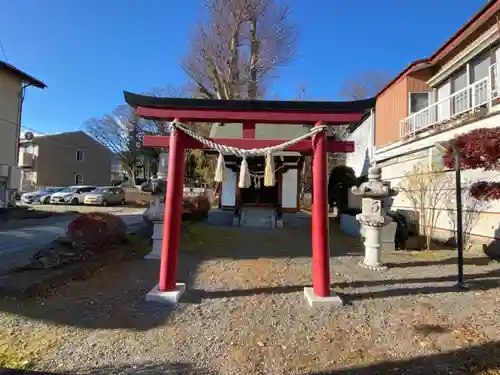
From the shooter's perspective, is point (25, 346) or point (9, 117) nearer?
point (25, 346)

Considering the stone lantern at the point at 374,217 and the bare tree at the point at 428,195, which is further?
the bare tree at the point at 428,195

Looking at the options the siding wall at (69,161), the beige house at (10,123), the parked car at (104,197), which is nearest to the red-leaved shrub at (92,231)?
the beige house at (10,123)

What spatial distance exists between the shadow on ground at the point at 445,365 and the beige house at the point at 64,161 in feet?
110

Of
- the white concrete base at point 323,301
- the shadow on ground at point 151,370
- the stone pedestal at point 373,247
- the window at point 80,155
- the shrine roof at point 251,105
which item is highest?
the window at point 80,155

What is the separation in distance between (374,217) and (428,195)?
13.4 ft

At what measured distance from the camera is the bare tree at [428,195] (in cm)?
907

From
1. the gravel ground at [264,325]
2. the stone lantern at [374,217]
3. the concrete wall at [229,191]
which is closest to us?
the gravel ground at [264,325]

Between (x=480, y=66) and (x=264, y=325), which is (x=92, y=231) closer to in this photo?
(x=264, y=325)

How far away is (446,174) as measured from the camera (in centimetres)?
906

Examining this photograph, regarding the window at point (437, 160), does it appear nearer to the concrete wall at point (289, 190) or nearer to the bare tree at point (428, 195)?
the bare tree at point (428, 195)

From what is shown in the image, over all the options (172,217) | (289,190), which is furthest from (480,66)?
(172,217)

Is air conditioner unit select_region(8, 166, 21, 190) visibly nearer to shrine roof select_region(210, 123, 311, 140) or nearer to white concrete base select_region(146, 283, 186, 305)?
shrine roof select_region(210, 123, 311, 140)

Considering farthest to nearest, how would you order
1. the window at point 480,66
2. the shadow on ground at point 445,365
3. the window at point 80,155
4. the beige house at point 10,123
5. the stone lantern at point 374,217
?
the window at point 80,155 < the beige house at point 10,123 < the window at point 480,66 < the stone lantern at point 374,217 < the shadow on ground at point 445,365

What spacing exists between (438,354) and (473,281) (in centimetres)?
286
